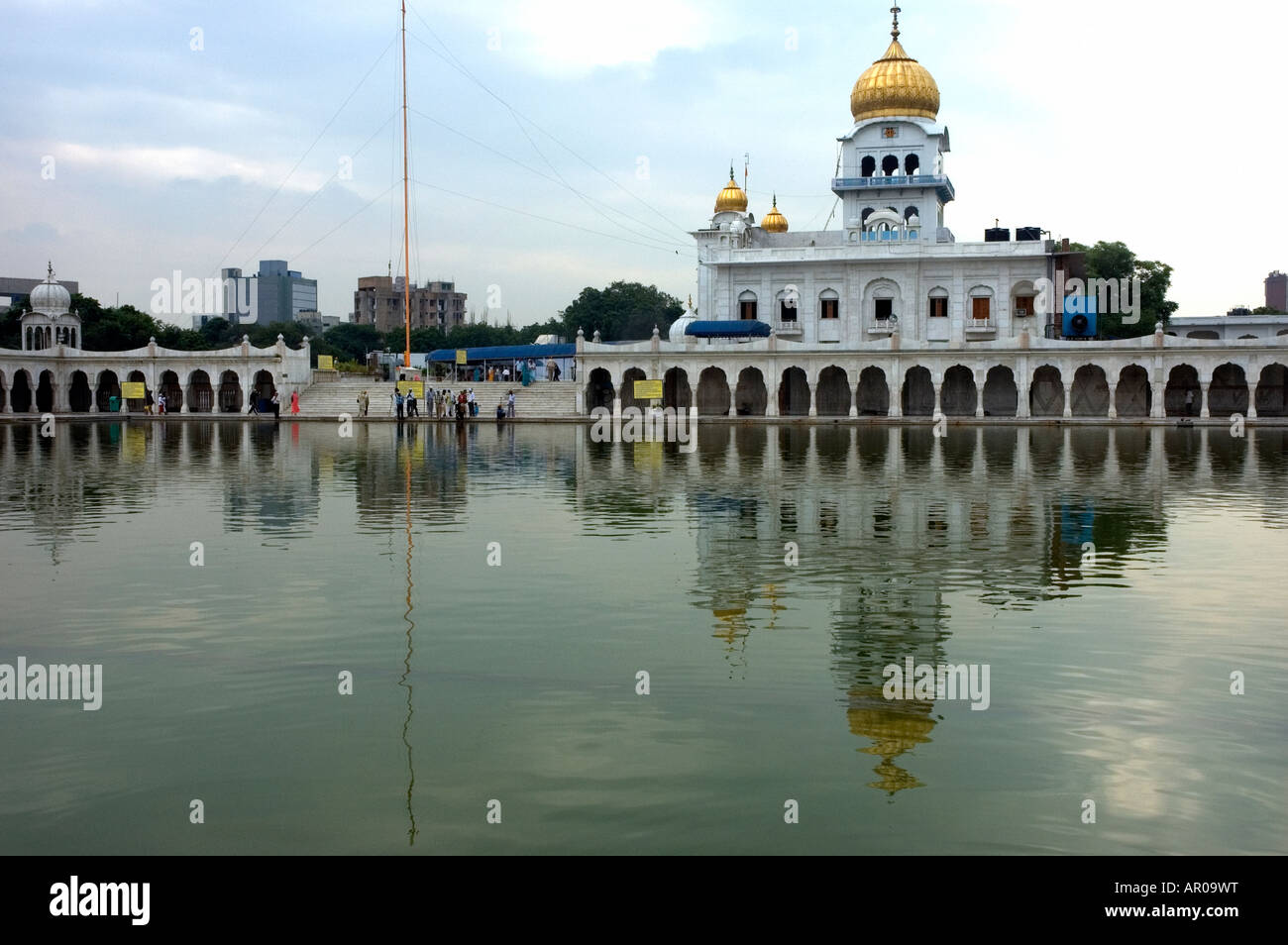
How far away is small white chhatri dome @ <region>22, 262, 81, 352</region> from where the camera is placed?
207 feet

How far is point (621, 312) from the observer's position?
96.7 m

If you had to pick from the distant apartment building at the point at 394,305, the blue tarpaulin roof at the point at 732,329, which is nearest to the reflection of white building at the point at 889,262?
the blue tarpaulin roof at the point at 732,329

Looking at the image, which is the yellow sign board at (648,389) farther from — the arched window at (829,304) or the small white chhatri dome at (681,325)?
the arched window at (829,304)

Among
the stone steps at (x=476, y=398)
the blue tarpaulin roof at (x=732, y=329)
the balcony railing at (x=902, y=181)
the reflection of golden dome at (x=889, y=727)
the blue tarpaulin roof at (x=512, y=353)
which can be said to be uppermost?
the balcony railing at (x=902, y=181)

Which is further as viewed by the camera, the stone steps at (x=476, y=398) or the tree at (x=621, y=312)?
the tree at (x=621, y=312)

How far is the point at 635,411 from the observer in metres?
55.8

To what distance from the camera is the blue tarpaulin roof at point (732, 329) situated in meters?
58.3

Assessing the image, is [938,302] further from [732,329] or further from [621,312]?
[621,312]

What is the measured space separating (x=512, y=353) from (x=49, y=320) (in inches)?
944

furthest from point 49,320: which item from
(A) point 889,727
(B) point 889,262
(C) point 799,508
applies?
(A) point 889,727

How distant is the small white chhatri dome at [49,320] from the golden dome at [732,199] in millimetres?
34977

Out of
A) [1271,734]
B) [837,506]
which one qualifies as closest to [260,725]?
[1271,734]

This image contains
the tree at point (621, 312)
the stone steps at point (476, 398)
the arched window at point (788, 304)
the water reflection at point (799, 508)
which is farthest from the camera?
the tree at point (621, 312)

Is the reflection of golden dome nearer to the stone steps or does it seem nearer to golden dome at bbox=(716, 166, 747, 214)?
the stone steps
